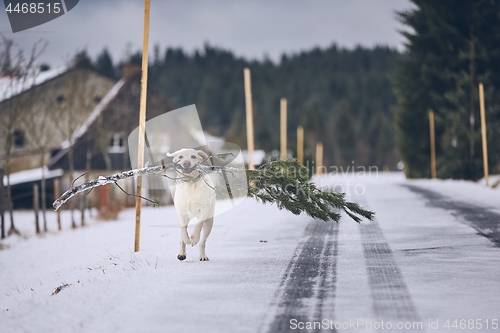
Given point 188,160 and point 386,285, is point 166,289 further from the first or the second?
point 386,285

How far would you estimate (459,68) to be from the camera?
4275cm

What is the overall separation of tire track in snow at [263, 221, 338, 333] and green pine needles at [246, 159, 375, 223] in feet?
2.42

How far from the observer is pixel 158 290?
715cm

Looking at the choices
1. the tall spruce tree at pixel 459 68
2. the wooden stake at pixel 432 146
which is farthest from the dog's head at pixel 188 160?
the wooden stake at pixel 432 146

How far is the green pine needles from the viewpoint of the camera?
31.3 ft

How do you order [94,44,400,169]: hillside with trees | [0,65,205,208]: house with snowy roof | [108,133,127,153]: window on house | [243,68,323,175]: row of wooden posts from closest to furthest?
1. [243,68,323,175]: row of wooden posts
2. [0,65,205,208]: house with snowy roof
3. [108,133,127,153]: window on house
4. [94,44,400,169]: hillside with trees

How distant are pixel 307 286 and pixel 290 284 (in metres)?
0.23

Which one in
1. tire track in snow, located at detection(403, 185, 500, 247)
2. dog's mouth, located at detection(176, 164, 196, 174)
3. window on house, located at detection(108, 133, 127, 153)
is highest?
window on house, located at detection(108, 133, 127, 153)

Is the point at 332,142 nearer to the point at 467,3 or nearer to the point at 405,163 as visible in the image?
the point at 405,163

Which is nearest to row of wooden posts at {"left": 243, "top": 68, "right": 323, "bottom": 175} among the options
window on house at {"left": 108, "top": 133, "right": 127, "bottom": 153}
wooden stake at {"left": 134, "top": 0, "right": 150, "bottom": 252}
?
wooden stake at {"left": 134, "top": 0, "right": 150, "bottom": 252}

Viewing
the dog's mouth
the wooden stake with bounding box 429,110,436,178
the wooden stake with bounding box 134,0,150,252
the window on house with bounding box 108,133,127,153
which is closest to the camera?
the dog's mouth

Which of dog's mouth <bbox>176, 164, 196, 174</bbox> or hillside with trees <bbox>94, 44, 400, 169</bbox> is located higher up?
hillside with trees <bbox>94, 44, 400, 169</bbox>

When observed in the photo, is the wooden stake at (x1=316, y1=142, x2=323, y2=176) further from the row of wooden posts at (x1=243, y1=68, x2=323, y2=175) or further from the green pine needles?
the green pine needles

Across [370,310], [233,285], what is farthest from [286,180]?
[370,310]
